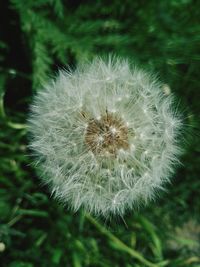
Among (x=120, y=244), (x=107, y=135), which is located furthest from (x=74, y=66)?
(x=120, y=244)

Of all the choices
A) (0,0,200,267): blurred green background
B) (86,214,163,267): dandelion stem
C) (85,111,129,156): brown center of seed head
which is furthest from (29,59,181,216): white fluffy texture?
(86,214,163,267): dandelion stem

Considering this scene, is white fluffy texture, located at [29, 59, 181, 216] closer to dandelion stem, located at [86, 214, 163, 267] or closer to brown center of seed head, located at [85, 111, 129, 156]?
brown center of seed head, located at [85, 111, 129, 156]

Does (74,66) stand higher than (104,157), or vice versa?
(74,66)

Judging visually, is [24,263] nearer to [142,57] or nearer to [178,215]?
[178,215]

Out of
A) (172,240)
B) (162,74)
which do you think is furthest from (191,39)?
(172,240)

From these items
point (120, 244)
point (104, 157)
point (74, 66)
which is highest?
point (74, 66)

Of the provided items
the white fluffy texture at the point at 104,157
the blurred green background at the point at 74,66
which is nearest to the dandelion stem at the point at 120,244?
the blurred green background at the point at 74,66

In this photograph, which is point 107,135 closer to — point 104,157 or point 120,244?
point 104,157
